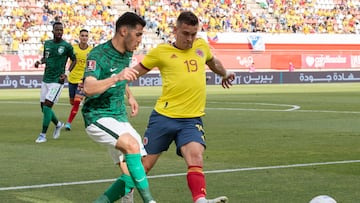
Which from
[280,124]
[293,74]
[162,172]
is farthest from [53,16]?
[162,172]

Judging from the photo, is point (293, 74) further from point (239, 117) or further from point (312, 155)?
point (312, 155)

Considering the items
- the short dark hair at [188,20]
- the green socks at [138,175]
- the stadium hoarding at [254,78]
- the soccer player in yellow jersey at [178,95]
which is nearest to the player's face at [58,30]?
the soccer player in yellow jersey at [178,95]

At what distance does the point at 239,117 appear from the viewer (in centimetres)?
2225

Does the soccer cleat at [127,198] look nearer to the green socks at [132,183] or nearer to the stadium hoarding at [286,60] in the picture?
the green socks at [132,183]

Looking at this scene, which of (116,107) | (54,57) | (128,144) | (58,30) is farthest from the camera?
(54,57)

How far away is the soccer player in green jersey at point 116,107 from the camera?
7.72 meters

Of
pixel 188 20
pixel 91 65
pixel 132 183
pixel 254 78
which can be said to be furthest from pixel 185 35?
pixel 254 78

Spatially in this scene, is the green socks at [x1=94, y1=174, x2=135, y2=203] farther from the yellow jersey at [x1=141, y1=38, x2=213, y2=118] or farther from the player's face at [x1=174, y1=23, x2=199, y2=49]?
the player's face at [x1=174, y1=23, x2=199, y2=49]

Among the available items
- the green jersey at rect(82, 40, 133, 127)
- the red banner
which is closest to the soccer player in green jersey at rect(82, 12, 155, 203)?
the green jersey at rect(82, 40, 133, 127)

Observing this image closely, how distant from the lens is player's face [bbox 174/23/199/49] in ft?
27.2

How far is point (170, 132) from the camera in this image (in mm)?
8461

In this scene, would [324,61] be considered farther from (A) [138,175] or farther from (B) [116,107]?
(A) [138,175]

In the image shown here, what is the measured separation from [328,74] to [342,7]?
44.5ft

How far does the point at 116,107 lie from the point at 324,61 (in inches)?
2033
